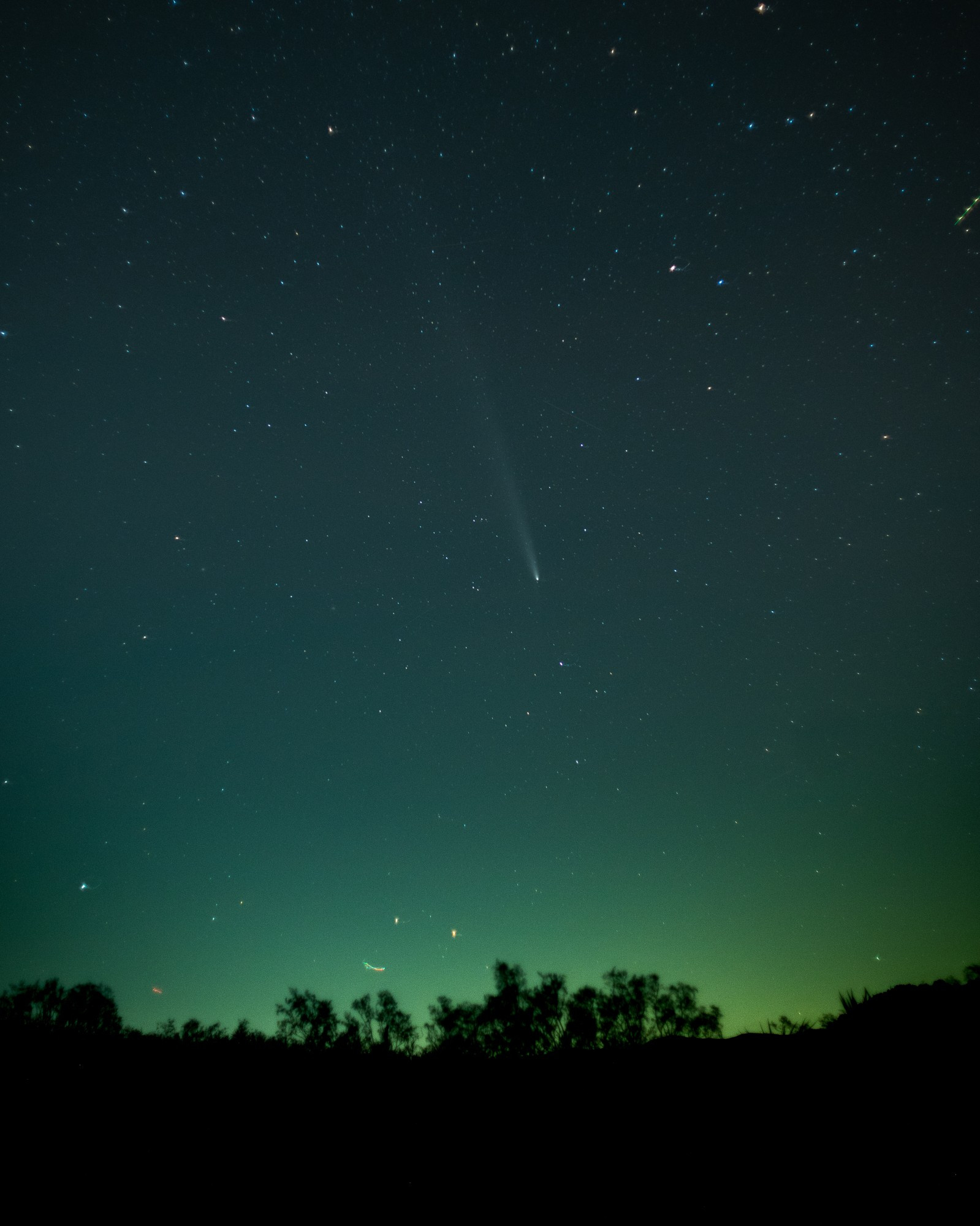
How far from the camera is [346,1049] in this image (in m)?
14.3

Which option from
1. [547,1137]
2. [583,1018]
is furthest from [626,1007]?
[547,1137]

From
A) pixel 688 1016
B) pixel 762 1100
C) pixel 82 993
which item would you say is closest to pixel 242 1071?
pixel 762 1100

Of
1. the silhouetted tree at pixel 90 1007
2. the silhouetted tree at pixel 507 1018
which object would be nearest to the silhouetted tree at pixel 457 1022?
the silhouetted tree at pixel 507 1018

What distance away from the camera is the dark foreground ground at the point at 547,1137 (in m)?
5.95

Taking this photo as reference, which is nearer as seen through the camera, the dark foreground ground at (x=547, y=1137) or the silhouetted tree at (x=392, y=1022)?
the dark foreground ground at (x=547, y=1137)

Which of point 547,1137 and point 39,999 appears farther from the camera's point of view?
point 39,999

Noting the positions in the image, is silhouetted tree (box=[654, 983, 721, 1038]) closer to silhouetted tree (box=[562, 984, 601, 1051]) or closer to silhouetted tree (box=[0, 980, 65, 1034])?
silhouetted tree (box=[562, 984, 601, 1051])

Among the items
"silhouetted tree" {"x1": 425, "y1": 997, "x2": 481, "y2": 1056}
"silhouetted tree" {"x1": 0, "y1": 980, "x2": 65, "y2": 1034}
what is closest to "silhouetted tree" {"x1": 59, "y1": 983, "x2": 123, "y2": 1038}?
"silhouetted tree" {"x1": 0, "y1": 980, "x2": 65, "y2": 1034}

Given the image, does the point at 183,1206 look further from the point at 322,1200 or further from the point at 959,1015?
the point at 959,1015

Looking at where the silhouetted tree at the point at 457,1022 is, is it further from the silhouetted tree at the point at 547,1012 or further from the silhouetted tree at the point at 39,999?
the silhouetted tree at the point at 39,999

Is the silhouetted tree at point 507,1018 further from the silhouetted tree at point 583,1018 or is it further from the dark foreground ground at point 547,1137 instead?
the dark foreground ground at point 547,1137

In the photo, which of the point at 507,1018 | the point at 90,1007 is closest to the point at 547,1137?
the point at 507,1018

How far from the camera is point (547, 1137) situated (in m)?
7.57

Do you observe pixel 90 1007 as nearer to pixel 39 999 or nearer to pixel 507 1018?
pixel 39 999
